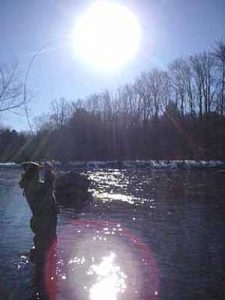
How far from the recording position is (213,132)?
73438 mm

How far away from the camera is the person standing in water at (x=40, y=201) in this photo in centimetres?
1030

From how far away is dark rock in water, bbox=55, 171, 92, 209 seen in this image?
78.8ft

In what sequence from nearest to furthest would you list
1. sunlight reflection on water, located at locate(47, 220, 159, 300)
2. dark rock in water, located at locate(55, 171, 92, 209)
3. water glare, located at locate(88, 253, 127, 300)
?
water glare, located at locate(88, 253, 127, 300)
sunlight reflection on water, located at locate(47, 220, 159, 300)
dark rock in water, located at locate(55, 171, 92, 209)

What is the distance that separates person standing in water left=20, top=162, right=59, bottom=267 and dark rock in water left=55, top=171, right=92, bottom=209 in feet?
41.6

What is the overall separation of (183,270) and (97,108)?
3614 inches

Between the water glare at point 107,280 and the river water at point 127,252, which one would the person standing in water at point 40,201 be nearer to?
the river water at point 127,252

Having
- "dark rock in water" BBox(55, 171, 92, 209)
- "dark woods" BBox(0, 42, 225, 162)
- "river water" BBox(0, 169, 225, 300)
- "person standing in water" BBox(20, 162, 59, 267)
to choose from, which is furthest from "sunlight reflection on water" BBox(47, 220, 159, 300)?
"dark woods" BBox(0, 42, 225, 162)

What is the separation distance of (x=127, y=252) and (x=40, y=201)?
3.26m

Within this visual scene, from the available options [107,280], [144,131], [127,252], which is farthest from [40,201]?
[144,131]

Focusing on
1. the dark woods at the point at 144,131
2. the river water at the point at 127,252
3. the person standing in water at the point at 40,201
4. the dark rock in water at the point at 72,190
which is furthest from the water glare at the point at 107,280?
the dark woods at the point at 144,131

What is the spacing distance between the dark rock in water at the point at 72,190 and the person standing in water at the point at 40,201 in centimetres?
1267

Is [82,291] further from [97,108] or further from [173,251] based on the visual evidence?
[97,108]

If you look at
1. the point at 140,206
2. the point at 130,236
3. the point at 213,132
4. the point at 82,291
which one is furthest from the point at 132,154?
the point at 82,291

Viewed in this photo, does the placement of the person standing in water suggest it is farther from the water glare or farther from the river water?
the water glare
